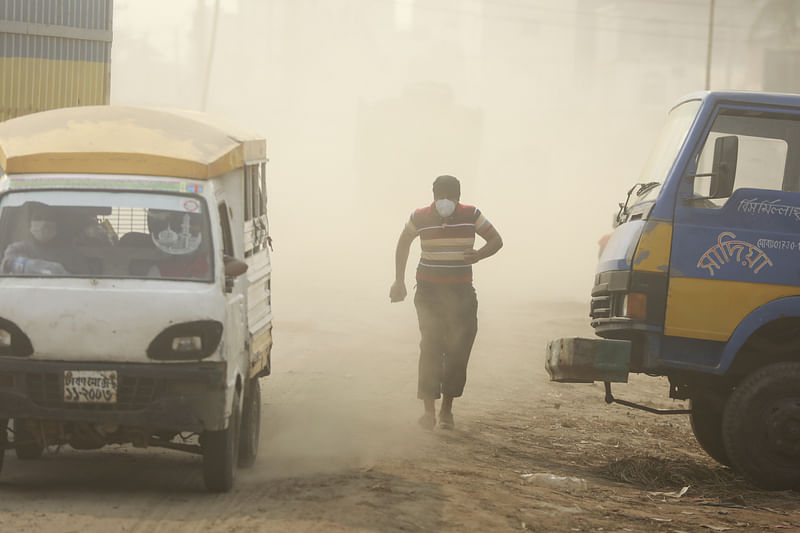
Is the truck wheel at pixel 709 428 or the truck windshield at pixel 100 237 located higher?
the truck windshield at pixel 100 237

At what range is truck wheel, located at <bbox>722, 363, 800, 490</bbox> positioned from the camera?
820 cm

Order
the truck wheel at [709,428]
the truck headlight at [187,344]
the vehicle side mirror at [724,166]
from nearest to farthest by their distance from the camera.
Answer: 1. the truck headlight at [187,344]
2. the vehicle side mirror at [724,166]
3. the truck wheel at [709,428]

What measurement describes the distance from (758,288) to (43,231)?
4.52 m

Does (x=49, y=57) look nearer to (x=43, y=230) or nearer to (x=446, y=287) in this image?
(x=446, y=287)

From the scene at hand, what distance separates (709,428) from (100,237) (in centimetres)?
492

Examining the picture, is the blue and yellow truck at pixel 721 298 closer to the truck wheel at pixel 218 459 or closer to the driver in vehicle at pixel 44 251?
the truck wheel at pixel 218 459

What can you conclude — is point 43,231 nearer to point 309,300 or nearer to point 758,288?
point 758,288

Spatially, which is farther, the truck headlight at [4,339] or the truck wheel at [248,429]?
the truck wheel at [248,429]

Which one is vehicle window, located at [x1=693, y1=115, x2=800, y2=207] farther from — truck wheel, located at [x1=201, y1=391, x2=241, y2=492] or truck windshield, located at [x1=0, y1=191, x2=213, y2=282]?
truck wheel, located at [x1=201, y1=391, x2=241, y2=492]

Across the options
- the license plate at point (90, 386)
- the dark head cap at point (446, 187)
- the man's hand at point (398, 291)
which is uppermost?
the dark head cap at point (446, 187)

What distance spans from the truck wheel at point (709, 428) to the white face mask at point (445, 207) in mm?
2436

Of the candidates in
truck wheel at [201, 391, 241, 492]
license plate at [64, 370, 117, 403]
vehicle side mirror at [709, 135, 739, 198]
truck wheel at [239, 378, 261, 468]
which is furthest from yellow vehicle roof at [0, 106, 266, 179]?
vehicle side mirror at [709, 135, 739, 198]

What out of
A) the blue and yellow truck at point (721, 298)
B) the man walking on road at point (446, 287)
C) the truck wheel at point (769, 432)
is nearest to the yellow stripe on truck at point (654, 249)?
the blue and yellow truck at point (721, 298)

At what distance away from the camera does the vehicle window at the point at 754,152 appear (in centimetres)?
862
